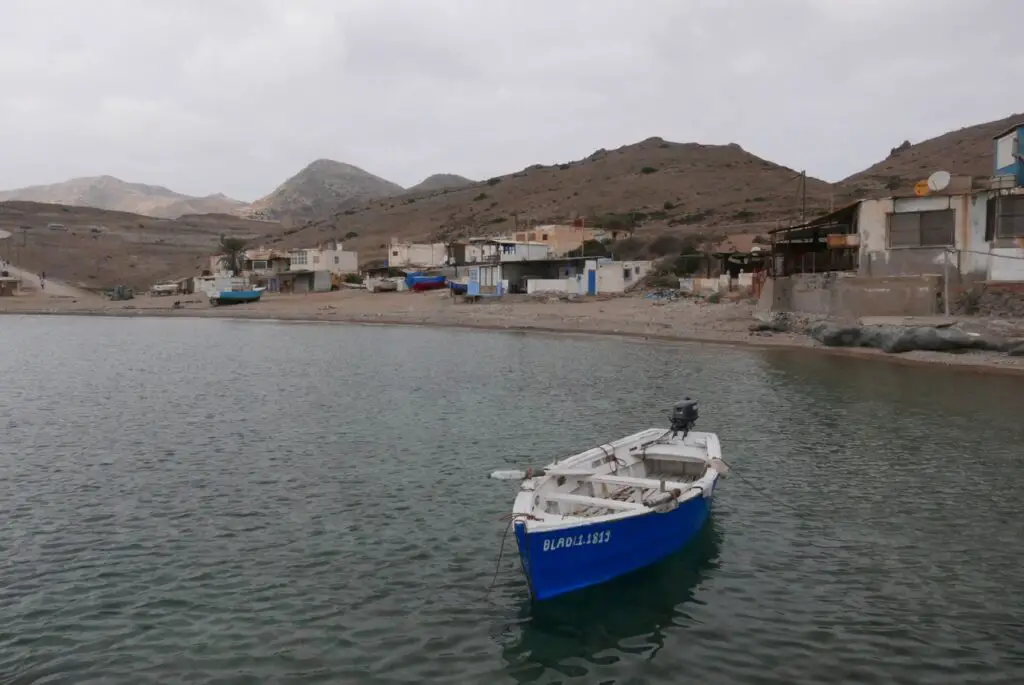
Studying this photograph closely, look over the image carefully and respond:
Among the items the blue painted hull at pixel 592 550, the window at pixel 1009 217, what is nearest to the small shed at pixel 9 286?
the window at pixel 1009 217

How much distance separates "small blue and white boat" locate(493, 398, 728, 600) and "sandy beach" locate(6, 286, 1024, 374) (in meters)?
24.0

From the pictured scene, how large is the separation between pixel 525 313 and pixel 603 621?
53.2 meters

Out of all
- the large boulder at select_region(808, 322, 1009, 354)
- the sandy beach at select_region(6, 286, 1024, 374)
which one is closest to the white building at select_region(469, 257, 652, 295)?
the sandy beach at select_region(6, 286, 1024, 374)

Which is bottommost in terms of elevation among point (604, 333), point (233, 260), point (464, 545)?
point (464, 545)

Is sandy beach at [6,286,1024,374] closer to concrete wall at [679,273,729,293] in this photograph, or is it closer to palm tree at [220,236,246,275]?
concrete wall at [679,273,729,293]

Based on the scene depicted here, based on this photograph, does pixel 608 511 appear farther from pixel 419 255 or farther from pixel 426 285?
pixel 419 255

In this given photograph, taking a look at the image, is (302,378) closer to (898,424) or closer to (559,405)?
(559,405)

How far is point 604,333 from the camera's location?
52.4 meters

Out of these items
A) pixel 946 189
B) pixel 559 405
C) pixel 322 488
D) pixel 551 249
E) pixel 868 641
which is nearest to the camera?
pixel 868 641

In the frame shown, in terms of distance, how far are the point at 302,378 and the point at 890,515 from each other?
26151 millimetres

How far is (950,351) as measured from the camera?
36281 millimetres

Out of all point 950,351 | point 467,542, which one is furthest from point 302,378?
point 950,351

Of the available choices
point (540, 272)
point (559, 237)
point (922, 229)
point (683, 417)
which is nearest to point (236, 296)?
point (540, 272)

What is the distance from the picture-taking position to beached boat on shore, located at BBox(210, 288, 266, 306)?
281ft
